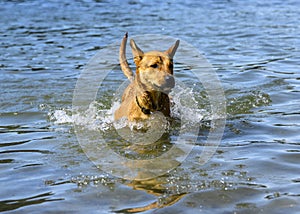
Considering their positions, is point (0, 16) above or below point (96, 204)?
above

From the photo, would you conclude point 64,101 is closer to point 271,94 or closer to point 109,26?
point 271,94

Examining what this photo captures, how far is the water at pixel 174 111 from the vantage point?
472 centimetres

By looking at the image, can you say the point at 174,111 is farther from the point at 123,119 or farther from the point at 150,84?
the point at 150,84

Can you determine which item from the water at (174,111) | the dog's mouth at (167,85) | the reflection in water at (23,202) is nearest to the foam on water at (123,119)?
the water at (174,111)

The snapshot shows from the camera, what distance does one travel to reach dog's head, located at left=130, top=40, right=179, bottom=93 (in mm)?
6188

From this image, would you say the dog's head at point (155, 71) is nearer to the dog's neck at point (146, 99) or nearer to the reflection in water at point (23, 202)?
the dog's neck at point (146, 99)

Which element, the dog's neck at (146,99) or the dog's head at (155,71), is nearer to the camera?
the dog's head at (155,71)

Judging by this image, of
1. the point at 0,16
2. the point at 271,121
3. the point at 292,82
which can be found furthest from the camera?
the point at 0,16

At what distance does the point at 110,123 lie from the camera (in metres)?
7.50

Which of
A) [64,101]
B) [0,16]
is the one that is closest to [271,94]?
[64,101]

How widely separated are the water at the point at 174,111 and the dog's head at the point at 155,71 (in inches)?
31.9

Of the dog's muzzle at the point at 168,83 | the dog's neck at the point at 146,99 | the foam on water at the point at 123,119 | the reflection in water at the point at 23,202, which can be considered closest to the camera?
the reflection in water at the point at 23,202

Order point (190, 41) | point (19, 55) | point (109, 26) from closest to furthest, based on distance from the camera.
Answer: point (19, 55) < point (190, 41) < point (109, 26)

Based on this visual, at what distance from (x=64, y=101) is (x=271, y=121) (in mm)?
3533
